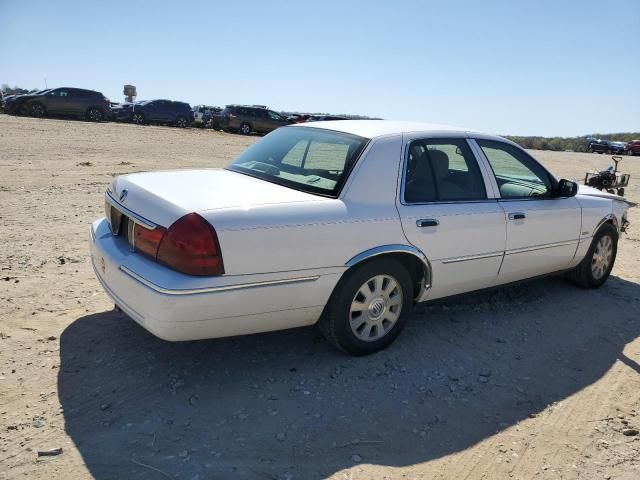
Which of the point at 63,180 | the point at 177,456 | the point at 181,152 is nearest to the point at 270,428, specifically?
the point at 177,456

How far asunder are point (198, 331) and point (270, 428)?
0.67 meters

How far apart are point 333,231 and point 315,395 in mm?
1011

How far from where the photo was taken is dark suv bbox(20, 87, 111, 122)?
1112 inches

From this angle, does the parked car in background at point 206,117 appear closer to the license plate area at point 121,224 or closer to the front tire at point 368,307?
the license plate area at point 121,224

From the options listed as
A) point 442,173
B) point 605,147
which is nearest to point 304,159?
point 442,173

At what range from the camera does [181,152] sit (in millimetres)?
17828

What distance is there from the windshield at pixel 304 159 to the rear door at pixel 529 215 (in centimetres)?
129

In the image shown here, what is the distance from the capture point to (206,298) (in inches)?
121

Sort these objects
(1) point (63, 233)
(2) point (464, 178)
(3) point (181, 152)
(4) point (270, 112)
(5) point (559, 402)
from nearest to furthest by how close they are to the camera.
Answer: (5) point (559, 402) → (2) point (464, 178) → (1) point (63, 233) → (3) point (181, 152) → (4) point (270, 112)

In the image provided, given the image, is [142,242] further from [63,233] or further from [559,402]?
[63,233]

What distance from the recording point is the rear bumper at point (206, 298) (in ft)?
9.99

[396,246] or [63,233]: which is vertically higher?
[396,246]

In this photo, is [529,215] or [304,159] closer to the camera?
[304,159]

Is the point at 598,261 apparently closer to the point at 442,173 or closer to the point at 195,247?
the point at 442,173
